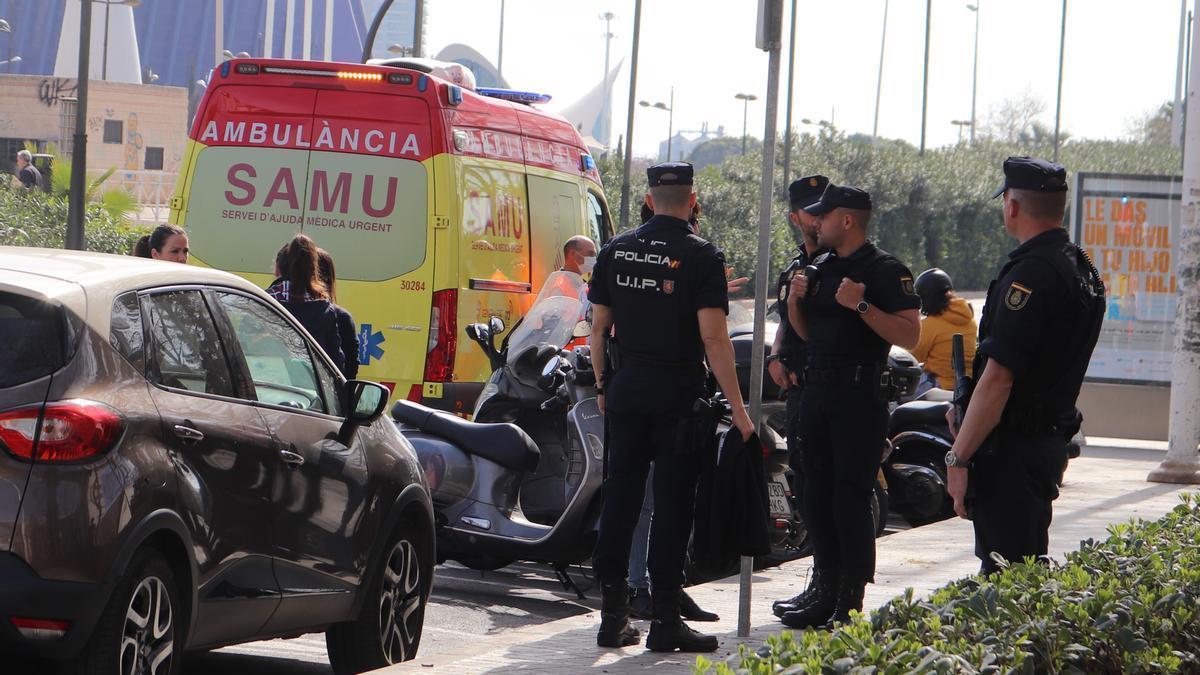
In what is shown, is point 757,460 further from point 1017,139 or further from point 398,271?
point 1017,139

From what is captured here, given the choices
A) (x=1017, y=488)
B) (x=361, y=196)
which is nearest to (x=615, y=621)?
(x=1017, y=488)

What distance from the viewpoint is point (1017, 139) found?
320 ft

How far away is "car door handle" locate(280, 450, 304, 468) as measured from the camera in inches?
208

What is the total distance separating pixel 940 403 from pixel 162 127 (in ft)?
222

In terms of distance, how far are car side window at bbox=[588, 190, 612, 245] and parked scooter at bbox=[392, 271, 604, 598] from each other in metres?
4.40

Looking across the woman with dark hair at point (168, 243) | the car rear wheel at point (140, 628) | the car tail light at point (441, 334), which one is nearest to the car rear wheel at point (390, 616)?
the car rear wheel at point (140, 628)

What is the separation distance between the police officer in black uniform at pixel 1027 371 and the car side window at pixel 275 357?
2124mm

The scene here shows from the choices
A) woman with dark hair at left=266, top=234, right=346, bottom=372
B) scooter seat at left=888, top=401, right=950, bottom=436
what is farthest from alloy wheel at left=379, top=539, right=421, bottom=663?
scooter seat at left=888, top=401, right=950, bottom=436

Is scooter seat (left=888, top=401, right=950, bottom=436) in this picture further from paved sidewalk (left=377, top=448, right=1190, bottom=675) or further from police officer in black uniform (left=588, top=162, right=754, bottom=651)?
police officer in black uniform (left=588, top=162, right=754, bottom=651)

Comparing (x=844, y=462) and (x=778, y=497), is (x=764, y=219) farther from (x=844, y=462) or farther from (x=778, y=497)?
(x=778, y=497)

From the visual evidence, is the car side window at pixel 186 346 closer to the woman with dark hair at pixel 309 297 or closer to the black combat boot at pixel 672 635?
the black combat boot at pixel 672 635

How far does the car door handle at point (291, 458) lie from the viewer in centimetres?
529

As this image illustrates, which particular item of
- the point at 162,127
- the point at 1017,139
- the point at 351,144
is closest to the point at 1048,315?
the point at 351,144

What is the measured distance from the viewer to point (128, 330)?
4.70 m
